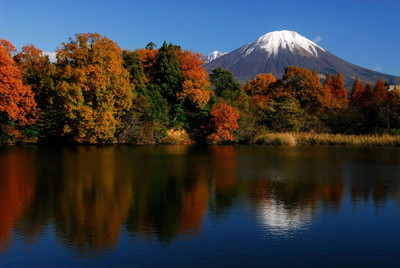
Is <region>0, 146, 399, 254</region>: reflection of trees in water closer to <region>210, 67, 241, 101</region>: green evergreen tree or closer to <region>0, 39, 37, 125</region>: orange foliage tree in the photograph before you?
<region>0, 39, 37, 125</region>: orange foliage tree

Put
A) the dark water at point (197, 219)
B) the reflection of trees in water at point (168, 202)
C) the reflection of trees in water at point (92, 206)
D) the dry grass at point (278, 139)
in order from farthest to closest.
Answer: the dry grass at point (278, 139), the reflection of trees in water at point (168, 202), the reflection of trees in water at point (92, 206), the dark water at point (197, 219)

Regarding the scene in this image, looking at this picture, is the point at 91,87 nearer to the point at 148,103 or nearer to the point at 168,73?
the point at 148,103

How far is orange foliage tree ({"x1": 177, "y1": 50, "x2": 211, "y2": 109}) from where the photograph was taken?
3816 centimetres

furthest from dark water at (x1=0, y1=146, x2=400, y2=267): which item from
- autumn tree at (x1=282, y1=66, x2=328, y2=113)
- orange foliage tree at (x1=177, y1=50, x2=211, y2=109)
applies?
autumn tree at (x1=282, y1=66, x2=328, y2=113)

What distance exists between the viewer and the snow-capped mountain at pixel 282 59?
12400 centimetres

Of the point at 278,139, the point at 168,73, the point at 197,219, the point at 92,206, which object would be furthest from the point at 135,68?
the point at 197,219

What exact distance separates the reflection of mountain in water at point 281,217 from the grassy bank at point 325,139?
25.6m

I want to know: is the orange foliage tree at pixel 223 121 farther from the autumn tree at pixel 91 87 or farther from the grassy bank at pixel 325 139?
the autumn tree at pixel 91 87

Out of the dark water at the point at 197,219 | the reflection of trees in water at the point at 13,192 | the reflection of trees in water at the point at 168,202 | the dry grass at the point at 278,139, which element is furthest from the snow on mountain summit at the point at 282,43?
the dark water at the point at 197,219

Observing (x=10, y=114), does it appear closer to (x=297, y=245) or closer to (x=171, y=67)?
(x=171, y=67)

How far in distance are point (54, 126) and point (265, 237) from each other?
30475 millimetres

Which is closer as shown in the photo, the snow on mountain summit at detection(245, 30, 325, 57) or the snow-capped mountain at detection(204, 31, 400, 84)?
the snow-capped mountain at detection(204, 31, 400, 84)

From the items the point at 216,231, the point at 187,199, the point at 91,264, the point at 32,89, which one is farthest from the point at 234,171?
the point at 32,89

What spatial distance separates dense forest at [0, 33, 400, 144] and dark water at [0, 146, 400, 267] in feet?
56.4
